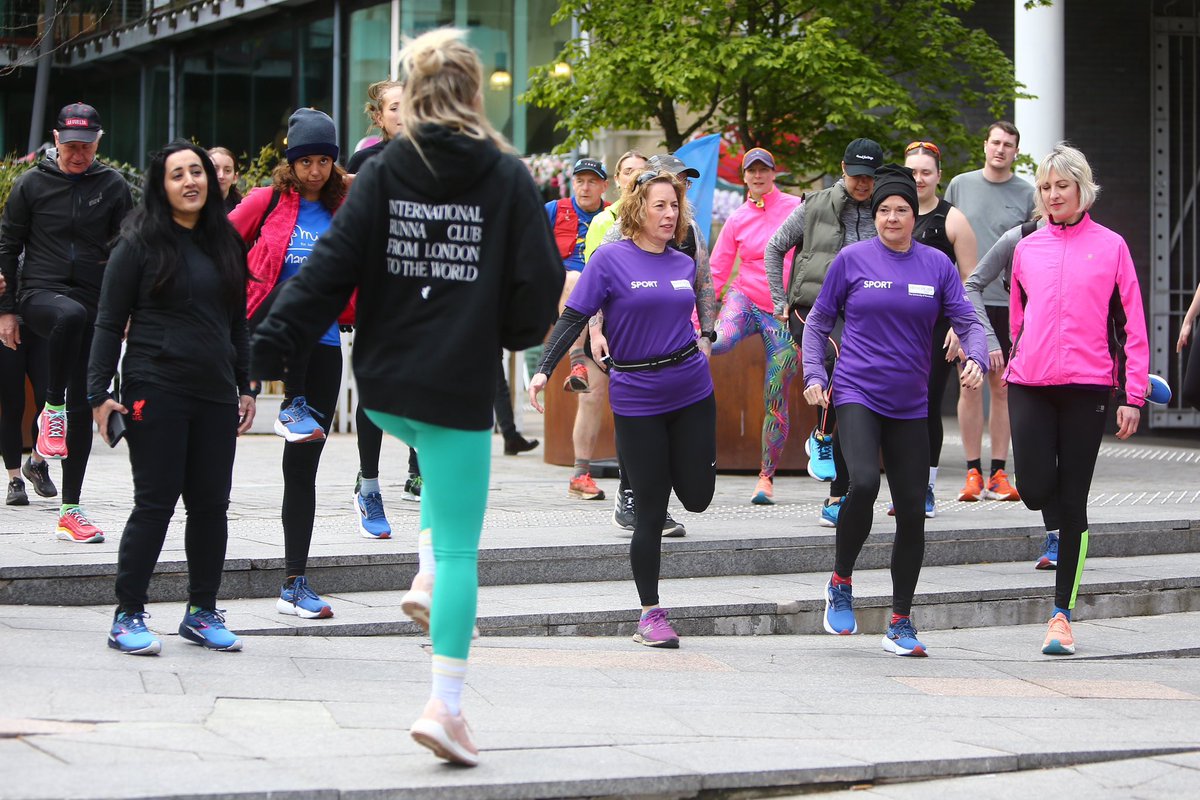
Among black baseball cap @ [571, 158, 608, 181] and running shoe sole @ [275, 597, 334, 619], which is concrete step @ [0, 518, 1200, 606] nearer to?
running shoe sole @ [275, 597, 334, 619]

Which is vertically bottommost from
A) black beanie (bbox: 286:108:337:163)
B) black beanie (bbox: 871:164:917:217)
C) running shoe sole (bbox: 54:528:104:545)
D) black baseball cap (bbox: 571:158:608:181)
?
running shoe sole (bbox: 54:528:104:545)

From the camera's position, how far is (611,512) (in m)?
9.16

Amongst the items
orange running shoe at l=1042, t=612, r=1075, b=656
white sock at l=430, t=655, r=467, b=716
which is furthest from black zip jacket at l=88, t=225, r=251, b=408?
orange running shoe at l=1042, t=612, r=1075, b=656

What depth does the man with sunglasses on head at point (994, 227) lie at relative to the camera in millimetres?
9984

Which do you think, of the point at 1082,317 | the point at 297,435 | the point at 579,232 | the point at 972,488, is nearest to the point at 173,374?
the point at 297,435

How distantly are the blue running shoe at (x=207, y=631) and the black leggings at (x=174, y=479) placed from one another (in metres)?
A: 0.04

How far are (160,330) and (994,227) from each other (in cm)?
600

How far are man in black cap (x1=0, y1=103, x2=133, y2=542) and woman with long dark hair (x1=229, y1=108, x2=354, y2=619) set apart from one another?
1560 mm

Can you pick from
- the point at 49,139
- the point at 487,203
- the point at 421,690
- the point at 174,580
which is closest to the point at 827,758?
the point at 421,690

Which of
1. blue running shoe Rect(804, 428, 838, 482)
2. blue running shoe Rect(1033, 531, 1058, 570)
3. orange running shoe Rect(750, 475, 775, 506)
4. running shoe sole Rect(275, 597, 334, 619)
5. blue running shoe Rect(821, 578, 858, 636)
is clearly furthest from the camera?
orange running shoe Rect(750, 475, 775, 506)

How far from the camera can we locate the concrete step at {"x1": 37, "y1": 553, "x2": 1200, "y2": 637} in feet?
21.8

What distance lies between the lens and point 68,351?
7.93 meters

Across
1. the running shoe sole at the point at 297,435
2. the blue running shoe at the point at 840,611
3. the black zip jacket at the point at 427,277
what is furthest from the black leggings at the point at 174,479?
the blue running shoe at the point at 840,611

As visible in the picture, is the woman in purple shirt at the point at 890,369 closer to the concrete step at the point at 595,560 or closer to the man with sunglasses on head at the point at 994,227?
the concrete step at the point at 595,560
